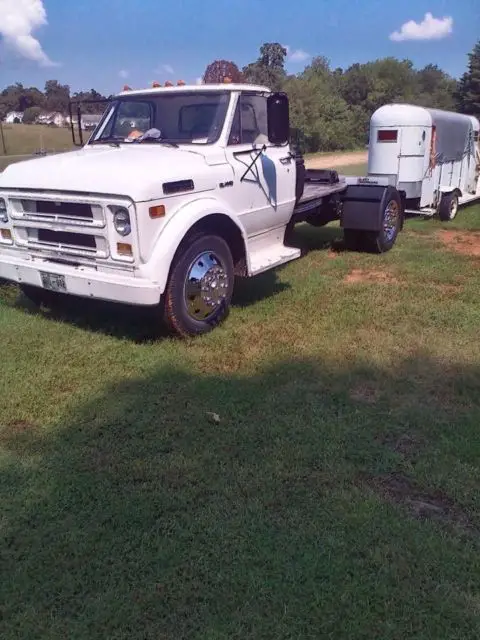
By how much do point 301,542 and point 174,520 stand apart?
651 mm

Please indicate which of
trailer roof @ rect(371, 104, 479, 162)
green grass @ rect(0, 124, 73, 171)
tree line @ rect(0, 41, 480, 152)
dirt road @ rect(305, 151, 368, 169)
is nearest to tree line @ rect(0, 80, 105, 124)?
tree line @ rect(0, 41, 480, 152)

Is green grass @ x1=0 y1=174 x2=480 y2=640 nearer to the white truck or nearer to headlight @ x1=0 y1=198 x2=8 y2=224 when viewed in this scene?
the white truck

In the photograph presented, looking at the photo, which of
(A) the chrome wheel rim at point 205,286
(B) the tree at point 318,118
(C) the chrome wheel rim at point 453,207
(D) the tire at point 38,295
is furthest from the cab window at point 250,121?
(B) the tree at point 318,118

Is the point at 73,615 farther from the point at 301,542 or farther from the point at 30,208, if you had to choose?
the point at 30,208

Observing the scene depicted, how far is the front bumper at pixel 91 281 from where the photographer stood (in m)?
4.76

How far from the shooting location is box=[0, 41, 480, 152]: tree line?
4594cm

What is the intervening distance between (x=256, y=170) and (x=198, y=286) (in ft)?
4.96

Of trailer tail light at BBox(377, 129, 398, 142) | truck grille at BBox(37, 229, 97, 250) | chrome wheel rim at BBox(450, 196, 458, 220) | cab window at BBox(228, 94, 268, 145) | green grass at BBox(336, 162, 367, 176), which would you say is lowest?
green grass at BBox(336, 162, 367, 176)

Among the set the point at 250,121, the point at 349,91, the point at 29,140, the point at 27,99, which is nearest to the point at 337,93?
the point at 349,91

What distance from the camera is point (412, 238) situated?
10.1m

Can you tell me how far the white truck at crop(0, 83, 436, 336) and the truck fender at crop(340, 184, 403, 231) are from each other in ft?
6.21

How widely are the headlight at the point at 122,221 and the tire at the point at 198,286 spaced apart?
1.76ft

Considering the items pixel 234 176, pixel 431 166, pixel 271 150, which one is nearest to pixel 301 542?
pixel 234 176

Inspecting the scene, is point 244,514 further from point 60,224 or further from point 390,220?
point 390,220
